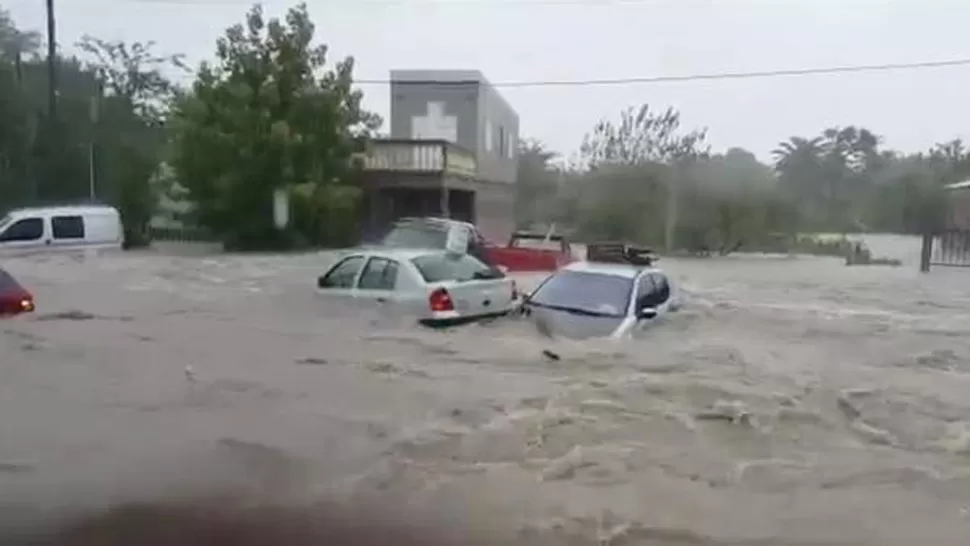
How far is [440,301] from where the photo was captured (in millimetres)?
9461

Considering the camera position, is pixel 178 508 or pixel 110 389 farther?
pixel 110 389

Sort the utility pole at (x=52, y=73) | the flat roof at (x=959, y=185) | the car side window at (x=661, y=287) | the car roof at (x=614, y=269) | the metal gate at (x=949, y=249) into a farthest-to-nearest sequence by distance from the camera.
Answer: the metal gate at (x=949, y=249), the flat roof at (x=959, y=185), the utility pole at (x=52, y=73), the car side window at (x=661, y=287), the car roof at (x=614, y=269)

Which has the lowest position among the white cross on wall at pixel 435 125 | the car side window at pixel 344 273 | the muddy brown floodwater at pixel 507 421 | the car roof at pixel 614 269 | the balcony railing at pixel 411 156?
the muddy brown floodwater at pixel 507 421

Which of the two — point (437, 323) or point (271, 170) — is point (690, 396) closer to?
point (437, 323)

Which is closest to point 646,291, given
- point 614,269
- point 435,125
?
point 614,269

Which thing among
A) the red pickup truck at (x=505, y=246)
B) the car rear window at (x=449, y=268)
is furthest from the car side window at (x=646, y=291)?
the red pickup truck at (x=505, y=246)

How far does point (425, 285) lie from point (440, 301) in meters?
0.19

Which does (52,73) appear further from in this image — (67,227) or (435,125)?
(435,125)

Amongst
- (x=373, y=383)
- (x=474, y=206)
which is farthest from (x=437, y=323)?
(x=474, y=206)

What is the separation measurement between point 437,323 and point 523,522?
4.90m

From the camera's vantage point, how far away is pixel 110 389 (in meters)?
7.39

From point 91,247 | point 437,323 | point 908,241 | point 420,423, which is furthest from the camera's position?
point 908,241

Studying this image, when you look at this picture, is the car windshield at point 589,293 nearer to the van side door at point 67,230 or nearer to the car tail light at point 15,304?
the car tail light at point 15,304

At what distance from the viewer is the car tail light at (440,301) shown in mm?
9422
